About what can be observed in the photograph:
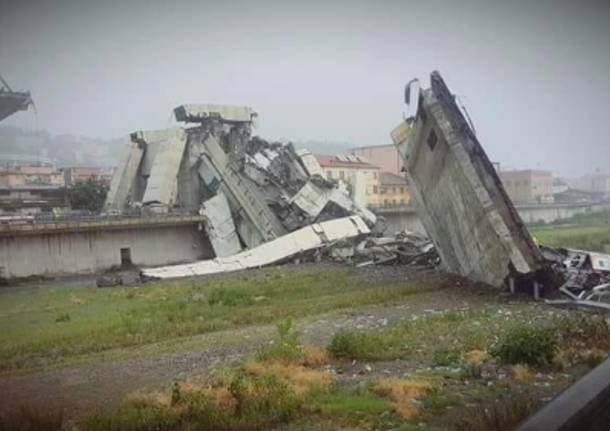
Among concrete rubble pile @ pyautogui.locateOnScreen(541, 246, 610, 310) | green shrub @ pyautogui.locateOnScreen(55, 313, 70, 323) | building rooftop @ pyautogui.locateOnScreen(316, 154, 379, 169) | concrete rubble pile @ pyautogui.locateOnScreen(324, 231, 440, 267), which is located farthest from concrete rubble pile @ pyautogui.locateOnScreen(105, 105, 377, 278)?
building rooftop @ pyautogui.locateOnScreen(316, 154, 379, 169)

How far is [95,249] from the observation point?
30375 millimetres

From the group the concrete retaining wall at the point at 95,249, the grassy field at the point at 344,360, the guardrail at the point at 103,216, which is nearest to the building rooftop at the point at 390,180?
the concrete retaining wall at the point at 95,249

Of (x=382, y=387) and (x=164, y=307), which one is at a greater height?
(x=382, y=387)

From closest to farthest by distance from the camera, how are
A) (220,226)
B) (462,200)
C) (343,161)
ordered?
(462,200)
(220,226)
(343,161)

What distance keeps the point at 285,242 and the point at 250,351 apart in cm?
2027

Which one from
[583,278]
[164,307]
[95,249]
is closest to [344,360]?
[164,307]

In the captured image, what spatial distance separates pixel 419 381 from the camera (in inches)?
299

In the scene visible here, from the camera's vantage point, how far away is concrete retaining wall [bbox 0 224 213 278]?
27016 millimetres

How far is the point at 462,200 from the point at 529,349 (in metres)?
10.6

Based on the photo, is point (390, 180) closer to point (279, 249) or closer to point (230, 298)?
A: point (279, 249)

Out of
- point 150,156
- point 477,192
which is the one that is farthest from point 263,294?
point 150,156

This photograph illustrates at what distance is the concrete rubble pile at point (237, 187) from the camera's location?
3394cm

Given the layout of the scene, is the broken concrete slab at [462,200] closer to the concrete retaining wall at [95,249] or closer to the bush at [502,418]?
the bush at [502,418]

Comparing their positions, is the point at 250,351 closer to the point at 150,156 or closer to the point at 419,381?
the point at 419,381
